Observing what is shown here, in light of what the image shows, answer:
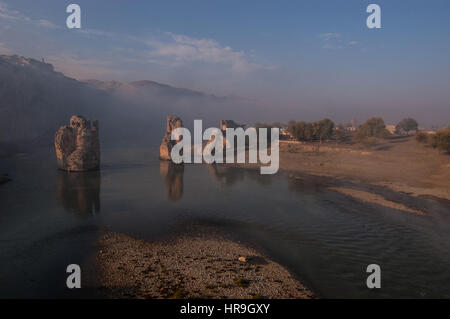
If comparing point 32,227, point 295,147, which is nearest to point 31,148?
point 32,227

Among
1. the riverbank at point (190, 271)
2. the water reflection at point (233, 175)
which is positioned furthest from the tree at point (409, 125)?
the riverbank at point (190, 271)

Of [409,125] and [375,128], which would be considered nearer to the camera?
[375,128]

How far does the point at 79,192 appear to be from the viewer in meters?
36.9

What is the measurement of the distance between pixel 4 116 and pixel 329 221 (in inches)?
4310

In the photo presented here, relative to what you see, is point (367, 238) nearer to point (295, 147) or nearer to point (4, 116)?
point (295, 147)

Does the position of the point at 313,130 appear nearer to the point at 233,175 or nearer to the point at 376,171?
the point at 376,171

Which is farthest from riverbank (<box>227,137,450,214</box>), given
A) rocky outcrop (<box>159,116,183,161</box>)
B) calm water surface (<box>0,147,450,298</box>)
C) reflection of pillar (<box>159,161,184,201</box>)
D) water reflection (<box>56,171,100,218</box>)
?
water reflection (<box>56,171,100,218</box>)

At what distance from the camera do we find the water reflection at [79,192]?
30.2m

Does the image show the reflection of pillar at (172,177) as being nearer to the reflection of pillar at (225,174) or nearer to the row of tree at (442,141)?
the reflection of pillar at (225,174)

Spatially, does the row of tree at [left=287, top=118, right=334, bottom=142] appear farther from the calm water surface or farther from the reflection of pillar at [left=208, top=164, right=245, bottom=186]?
the calm water surface

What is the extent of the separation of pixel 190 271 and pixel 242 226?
33.0ft

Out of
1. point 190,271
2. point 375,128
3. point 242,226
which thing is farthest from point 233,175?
point 375,128

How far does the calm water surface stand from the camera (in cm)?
1662

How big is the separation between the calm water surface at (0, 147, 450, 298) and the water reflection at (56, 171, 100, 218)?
139 mm
